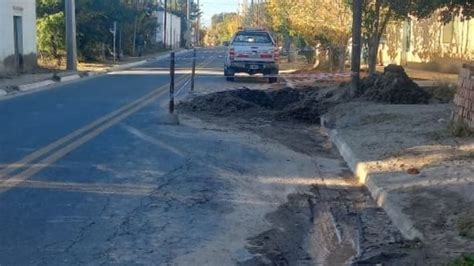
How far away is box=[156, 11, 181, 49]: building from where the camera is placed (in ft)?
316

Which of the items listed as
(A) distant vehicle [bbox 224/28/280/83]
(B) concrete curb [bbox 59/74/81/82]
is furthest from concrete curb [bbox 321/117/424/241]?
(B) concrete curb [bbox 59/74/81/82]

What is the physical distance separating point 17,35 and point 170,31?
73.7 m

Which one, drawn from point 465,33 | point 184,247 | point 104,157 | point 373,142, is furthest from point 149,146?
point 465,33

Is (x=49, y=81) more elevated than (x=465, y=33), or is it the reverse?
(x=465, y=33)

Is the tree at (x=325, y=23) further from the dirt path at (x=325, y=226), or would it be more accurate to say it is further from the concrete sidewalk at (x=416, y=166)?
the dirt path at (x=325, y=226)

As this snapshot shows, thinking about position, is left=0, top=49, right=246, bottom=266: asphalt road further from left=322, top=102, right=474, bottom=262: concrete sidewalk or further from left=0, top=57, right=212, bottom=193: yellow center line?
left=322, top=102, right=474, bottom=262: concrete sidewalk

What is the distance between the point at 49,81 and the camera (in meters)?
28.2

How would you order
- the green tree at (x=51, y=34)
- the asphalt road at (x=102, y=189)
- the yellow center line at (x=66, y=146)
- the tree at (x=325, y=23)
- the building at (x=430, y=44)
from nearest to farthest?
the asphalt road at (x=102, y=189), the yellow center line at (x=66, y=146), the building at (x=430, y=44), the tree at (x=325, y=23), the green tree at (x=51, y=34)

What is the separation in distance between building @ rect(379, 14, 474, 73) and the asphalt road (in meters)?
15.9

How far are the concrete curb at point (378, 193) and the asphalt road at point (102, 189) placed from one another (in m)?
1.67

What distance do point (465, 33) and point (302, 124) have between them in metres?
15.4

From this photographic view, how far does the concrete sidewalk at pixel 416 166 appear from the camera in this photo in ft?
23.4

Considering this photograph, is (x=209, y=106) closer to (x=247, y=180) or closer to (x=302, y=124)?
(x=302, y=124)

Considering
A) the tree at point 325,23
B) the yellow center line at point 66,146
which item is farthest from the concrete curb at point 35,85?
the tree at point 325,23
